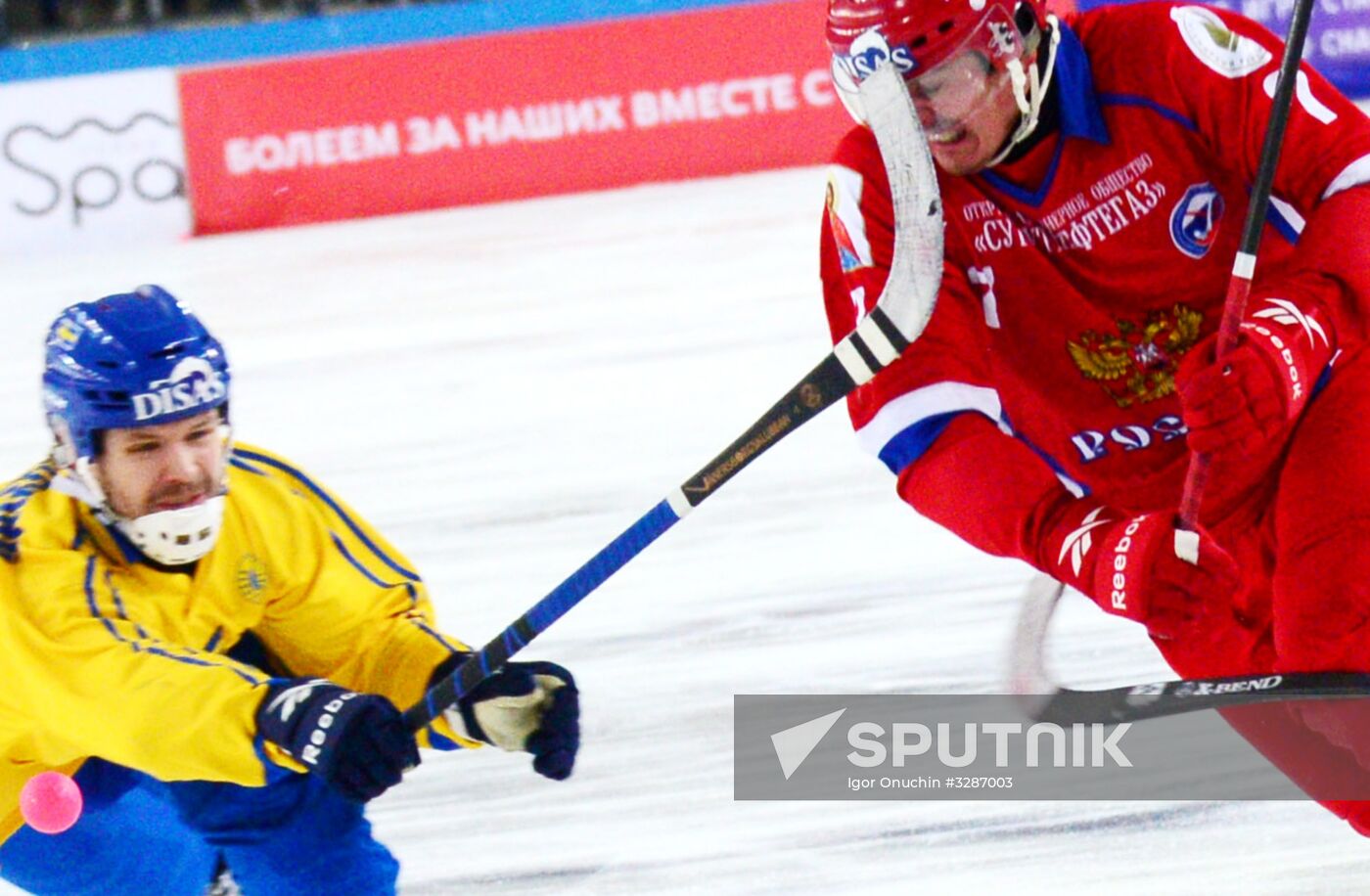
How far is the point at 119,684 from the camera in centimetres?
229

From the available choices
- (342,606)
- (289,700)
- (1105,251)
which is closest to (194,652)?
(289,700)

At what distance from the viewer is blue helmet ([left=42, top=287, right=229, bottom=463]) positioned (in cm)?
233

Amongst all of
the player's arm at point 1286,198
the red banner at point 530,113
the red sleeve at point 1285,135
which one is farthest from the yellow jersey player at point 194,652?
the red banner at point 530,113

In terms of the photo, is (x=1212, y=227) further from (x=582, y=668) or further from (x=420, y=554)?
(x=420, y=554)

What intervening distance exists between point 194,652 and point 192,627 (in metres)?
0.16

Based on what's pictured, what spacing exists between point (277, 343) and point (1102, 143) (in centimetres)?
501

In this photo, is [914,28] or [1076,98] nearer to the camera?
[914,28]

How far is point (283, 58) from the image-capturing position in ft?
30.8

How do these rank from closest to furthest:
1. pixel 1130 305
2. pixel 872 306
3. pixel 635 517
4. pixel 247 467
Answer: pixel 872 306, pixel 1130 305, pixel 247 467, pixel 635 517

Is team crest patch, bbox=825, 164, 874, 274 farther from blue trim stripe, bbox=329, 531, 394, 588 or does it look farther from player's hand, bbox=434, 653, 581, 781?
blue trim stripe, bbox=329, 531, 394, 588

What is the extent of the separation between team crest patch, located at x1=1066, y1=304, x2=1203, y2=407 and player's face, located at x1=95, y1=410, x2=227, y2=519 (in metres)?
1.14

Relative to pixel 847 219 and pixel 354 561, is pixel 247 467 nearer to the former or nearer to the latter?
pixel 354 561

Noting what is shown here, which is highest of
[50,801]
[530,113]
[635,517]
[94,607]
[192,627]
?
[94,607]

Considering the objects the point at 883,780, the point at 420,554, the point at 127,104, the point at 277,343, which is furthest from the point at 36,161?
the point at 883,780
